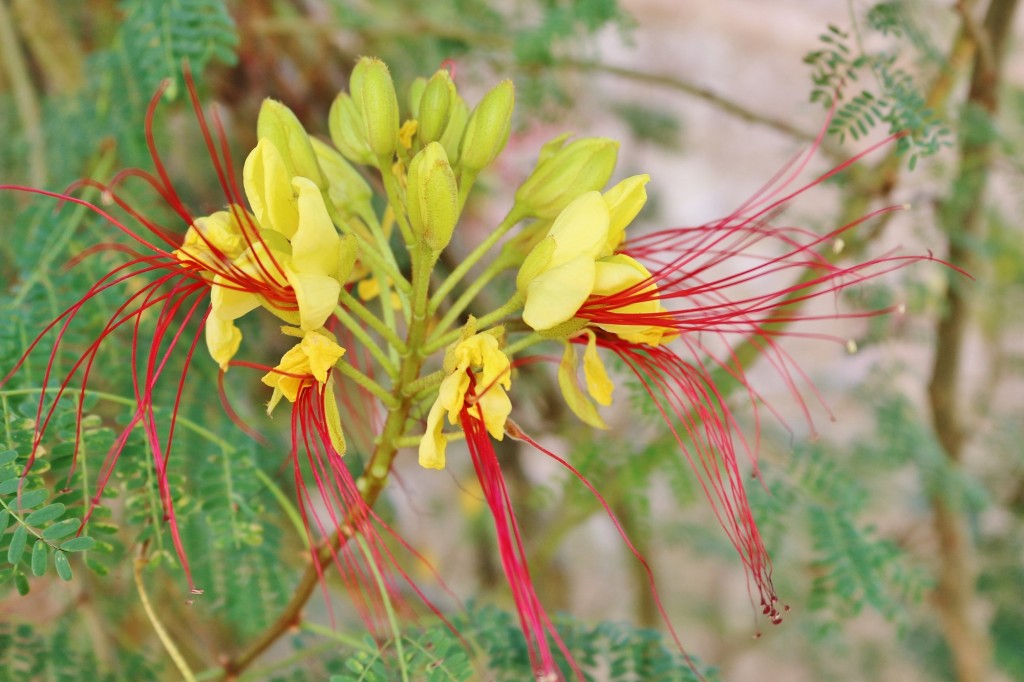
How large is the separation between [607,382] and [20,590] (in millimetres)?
350

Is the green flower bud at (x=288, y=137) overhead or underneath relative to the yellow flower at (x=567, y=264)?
overhead

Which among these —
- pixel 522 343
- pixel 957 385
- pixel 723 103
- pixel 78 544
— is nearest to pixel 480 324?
pixel 522 343

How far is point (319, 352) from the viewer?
1.47 feet

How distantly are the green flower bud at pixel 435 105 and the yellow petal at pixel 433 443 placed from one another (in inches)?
6.7

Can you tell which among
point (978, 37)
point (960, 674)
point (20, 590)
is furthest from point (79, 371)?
point (960, 674)

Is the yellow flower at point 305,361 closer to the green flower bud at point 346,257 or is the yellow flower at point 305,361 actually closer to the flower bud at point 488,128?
the green flower bud at point 346,257

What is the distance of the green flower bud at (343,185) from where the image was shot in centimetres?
55

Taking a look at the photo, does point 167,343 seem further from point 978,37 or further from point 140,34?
point 978,37

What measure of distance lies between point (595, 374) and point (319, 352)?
16 cm

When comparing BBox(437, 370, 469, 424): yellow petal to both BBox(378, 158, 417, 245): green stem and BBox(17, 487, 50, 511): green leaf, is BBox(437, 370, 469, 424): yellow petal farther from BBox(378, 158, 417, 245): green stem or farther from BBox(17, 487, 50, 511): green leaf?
BBox(17, 487, 50, 511): green leaf

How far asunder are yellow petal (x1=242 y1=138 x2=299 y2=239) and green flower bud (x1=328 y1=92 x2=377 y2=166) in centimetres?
8

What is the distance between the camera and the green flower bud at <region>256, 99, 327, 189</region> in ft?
1.62

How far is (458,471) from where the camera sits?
81.6 inches

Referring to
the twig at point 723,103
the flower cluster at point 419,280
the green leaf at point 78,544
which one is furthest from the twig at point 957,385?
the green leaf at point 78,544
